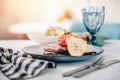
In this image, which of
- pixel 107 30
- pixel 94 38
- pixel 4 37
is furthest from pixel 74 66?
pixel 4 37

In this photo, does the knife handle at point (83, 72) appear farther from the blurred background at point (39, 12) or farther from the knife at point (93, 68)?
the blurred background at point (39, 12)

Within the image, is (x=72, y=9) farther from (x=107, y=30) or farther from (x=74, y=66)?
(x=74, y=66)

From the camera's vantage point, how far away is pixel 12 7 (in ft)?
10.9

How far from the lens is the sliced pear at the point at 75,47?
86 cm

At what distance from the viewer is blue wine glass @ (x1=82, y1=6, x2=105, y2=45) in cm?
121

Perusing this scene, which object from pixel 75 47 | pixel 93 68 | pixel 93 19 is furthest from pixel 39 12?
pixel 93 68

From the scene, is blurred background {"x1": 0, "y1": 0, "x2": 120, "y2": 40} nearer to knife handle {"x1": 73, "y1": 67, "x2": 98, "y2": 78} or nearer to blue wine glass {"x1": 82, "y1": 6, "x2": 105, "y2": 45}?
blue wine glass {"x1": 82, "y1": 6, "x2": 105, "y2": 45}

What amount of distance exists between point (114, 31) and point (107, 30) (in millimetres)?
44

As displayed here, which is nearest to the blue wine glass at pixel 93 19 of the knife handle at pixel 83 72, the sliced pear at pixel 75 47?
the sliced pear at pixel 75 47

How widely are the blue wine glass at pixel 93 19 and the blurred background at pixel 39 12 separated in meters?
1.67

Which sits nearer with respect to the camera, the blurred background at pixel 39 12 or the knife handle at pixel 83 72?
the knife handle at pixel 83 72

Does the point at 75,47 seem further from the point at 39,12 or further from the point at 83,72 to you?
the point at 39,12

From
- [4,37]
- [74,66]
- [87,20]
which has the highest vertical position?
[87,20]

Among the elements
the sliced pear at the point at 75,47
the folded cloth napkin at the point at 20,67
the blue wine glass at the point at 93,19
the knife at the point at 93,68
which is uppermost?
the blue wine glass at the point at 93,19
